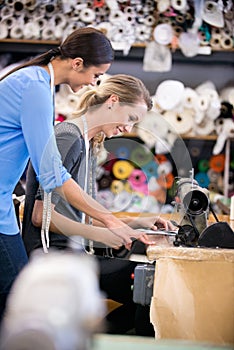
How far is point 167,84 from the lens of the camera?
3.82 metres

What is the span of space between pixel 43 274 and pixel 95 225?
143 cm

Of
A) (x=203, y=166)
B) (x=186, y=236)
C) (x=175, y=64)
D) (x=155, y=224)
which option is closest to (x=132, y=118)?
(x=155, y=224)

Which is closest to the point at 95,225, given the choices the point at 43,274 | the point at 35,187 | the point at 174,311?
the point at 35,187

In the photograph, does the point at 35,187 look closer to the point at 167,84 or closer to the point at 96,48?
the point at 96,48

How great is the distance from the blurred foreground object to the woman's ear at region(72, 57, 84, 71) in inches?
50.7

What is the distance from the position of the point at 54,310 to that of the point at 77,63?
133 cm

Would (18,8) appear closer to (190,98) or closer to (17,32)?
(17,32)

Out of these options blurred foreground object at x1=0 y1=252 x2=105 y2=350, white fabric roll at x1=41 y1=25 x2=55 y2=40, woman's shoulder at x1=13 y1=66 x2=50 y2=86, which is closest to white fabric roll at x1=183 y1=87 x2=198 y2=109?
white fabric roll at x1=41 y1=25 x2=55 y2=40

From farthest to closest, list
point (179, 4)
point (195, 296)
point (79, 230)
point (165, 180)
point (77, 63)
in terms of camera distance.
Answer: point (179, 4)
point (165, 180)
point (79, 230)
point (77, 63)
point (195, 296)

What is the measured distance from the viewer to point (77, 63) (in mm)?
1731

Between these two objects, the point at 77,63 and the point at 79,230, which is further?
the point at 79,230

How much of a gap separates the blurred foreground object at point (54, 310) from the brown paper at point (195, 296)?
0.54m

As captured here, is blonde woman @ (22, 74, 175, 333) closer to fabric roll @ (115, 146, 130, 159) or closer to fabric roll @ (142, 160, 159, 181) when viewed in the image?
fabric roll @ (142, 160, 159, 181)

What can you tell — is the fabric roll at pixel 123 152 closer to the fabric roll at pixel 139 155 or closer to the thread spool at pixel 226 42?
the fabric roll at pixel 139 155
